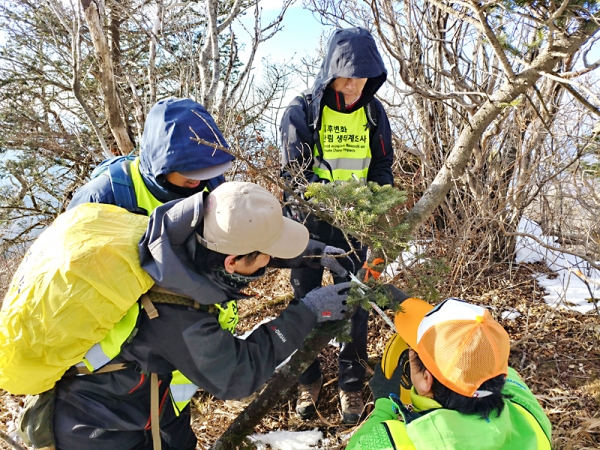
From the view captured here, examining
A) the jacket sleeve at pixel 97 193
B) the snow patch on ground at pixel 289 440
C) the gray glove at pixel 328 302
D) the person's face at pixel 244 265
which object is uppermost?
the jacket sleeve at pixel 97 193

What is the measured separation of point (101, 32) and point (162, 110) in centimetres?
388

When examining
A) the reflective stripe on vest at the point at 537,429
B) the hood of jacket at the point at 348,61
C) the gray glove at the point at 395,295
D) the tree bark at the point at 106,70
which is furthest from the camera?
the tree bark at the point at 106,70

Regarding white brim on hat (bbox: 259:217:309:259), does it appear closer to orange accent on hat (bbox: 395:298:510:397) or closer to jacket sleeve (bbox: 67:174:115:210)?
orange accent on hat (bbox: 395:298:510:397)

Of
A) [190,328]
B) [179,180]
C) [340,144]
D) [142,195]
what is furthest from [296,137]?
[190,328]

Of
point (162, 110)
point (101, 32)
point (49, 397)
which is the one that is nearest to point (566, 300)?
point (162, 110)

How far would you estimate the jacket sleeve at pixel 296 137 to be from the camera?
247 cm

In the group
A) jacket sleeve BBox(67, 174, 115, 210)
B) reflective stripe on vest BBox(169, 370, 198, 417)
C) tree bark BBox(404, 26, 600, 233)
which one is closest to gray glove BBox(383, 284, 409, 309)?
tree bark BBox(404, 26, 600, 233)

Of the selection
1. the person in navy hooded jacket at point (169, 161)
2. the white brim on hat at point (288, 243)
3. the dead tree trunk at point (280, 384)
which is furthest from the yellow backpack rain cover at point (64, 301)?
the dead tree trunk at point (280, 384)

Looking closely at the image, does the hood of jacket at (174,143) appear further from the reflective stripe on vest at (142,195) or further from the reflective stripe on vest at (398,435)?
the reflective stripe on vest at (398,435)

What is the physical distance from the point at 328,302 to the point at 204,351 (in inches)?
25.6

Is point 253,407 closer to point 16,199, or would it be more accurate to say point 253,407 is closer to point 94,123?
point 94,123

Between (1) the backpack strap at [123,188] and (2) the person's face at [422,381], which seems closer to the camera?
(2) the person's face at [422,381]

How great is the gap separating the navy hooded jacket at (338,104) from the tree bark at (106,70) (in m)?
3.77

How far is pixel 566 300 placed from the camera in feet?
11.8
